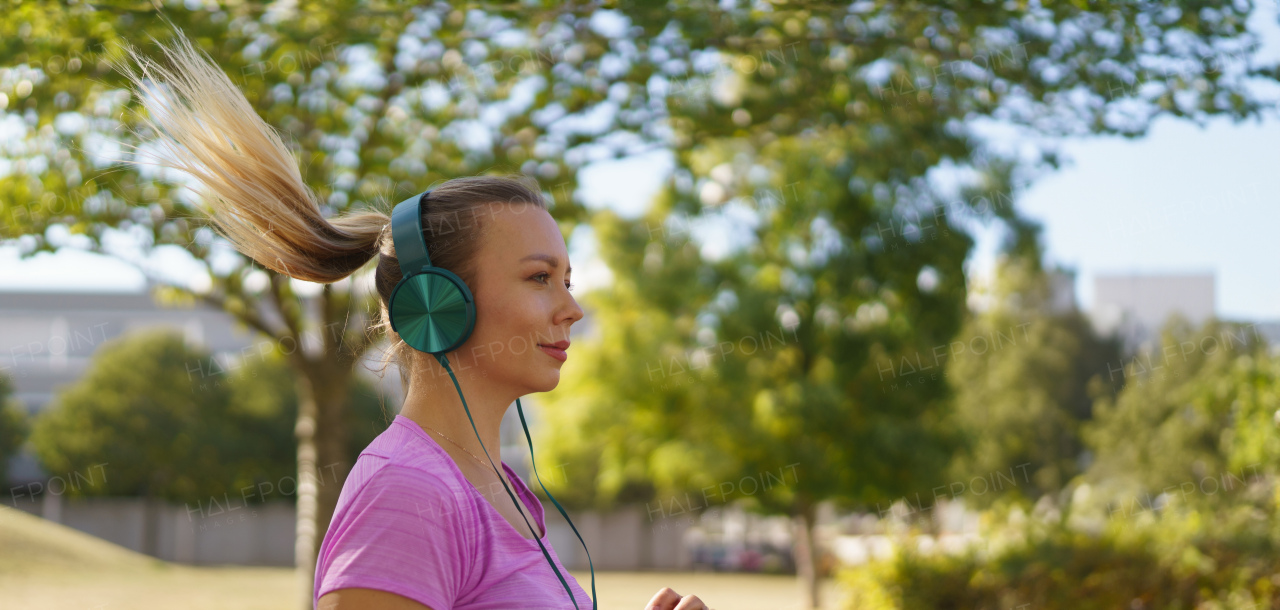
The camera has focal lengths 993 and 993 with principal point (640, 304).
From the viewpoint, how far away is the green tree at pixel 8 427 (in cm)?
3544


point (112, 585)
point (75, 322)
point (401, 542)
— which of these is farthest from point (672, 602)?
point (75, 322)

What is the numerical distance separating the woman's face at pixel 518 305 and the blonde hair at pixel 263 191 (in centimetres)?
4

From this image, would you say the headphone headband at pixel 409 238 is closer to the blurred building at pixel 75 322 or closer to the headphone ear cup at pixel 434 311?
the headphone ear cup at pixel 434 311

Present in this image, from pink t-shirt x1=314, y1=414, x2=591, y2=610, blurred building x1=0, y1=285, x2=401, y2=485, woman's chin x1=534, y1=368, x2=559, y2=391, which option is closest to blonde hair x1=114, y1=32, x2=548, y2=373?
woman's chin x1=534, y1=368, x2=559, y2=391

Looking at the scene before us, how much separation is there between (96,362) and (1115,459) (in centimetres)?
3589

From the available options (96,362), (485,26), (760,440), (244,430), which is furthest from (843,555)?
(96,362)

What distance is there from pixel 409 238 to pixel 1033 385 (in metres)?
38.8

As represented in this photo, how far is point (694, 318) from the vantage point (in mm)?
17969

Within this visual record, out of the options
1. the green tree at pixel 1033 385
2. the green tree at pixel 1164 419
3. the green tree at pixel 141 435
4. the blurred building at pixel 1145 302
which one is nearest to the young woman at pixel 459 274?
the green tree at pixel 1164 419

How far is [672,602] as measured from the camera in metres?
1.81

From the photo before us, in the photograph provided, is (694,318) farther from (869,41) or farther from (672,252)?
(869,41)

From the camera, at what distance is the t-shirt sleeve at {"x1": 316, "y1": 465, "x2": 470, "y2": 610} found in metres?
1.41

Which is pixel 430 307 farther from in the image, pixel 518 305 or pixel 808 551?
pixel 808 551

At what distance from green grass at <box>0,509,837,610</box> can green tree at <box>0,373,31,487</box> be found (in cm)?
1642
